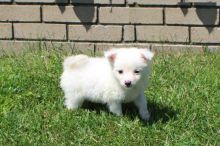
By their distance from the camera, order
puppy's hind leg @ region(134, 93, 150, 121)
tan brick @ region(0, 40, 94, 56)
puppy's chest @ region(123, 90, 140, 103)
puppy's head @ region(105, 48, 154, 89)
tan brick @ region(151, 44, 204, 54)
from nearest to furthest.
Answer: puppy's head @ region(105, 48, 154, 89)
puppy's chest @ region(123, 90, 140, 103)
puppy's hind leg @ region(134, 93, 150, 121)
tan brick @ region(151, 44, 204, 54)
tan brick @ region(0, 40, 94, 56)

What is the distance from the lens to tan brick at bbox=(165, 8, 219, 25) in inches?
274

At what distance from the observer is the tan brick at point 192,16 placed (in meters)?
6.96

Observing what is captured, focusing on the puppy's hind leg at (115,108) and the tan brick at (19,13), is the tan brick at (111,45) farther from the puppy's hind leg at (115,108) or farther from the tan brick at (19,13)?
the puppy's hind leg at (115,108)

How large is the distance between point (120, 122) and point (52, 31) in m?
2.48

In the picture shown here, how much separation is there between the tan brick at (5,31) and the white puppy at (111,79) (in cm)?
213

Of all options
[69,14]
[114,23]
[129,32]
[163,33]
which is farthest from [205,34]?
[69,14]

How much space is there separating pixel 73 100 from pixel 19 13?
2240mm

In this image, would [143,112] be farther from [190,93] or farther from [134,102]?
[190,93]

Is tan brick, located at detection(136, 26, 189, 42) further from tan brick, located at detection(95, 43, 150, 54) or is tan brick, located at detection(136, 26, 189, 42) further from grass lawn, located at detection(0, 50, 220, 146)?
grass lawn, located at detection(0, 50, 220, 146)

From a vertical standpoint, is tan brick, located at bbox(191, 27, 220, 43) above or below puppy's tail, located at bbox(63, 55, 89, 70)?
above

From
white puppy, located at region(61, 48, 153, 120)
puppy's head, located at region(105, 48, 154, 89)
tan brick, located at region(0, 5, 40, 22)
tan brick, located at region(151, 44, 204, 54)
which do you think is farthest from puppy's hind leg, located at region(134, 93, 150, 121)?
tan brick, located at region(0, 5, 40, 22)

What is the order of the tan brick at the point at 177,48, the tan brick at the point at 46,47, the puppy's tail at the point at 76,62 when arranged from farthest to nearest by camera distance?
the tan brick at the point at 46,47 < the tan brick at the point at 177,48 < the puppy's tail at the point at 76,62

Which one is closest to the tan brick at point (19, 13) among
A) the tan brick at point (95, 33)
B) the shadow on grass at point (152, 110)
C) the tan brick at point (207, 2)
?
the tan brick at point (95, 33)

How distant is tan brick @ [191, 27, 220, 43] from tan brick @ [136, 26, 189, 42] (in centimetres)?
10
